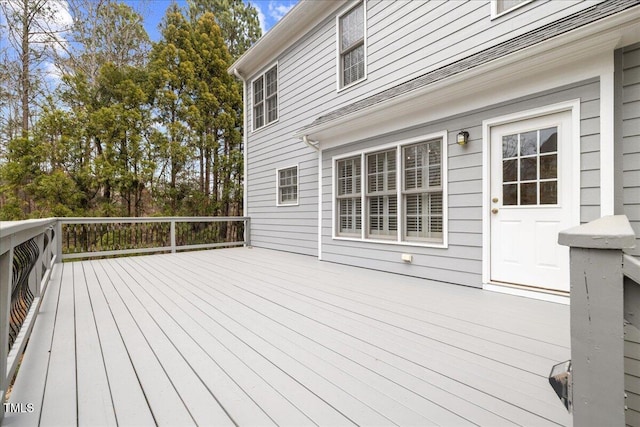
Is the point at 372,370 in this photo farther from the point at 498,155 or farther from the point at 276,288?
the point at 498,155

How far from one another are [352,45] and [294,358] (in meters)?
5.15

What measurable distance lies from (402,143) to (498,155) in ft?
4.11

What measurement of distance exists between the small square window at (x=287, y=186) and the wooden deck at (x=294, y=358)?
10.9 feet

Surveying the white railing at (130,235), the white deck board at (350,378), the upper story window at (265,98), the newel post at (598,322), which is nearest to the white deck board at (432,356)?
the white deck board at (350,378)

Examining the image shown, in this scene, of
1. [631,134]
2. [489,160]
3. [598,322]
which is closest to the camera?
[598,322]

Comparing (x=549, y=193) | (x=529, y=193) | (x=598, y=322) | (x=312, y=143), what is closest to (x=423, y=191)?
(x=529, y=193)

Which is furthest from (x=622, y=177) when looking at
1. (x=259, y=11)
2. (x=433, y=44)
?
(x=259, y=11)

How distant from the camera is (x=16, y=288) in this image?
2.13 metres

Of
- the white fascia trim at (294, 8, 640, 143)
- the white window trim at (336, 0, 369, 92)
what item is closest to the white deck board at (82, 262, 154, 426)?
the white fascia trim at (294, 8, 640, 143)

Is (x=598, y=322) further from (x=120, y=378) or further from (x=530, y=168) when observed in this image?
(x=530, y=168)

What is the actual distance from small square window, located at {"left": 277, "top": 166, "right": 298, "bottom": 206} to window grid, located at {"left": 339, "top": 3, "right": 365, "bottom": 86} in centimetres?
209

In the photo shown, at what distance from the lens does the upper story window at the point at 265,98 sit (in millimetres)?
Result: 7512

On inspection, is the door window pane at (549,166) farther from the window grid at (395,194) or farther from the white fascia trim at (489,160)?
the window grid at (395,194)

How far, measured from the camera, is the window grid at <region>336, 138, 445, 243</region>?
3.98 m
